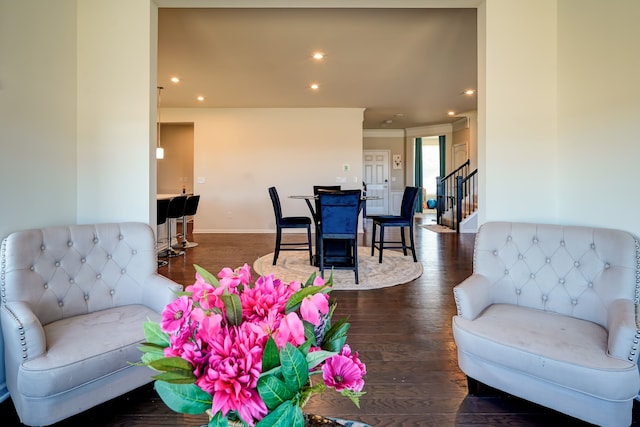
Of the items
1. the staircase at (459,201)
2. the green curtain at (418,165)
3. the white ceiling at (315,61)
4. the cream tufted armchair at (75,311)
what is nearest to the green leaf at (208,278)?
the cream tufted armchair at (75,311)

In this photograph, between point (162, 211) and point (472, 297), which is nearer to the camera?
point (472, 297)

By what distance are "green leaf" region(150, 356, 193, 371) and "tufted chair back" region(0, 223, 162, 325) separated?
5.06 feet

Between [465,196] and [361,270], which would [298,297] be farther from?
[465,196]

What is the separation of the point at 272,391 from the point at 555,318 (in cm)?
176

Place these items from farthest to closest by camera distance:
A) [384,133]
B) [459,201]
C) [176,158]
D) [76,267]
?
[384,133]
[176,158]
[459,201]
[76,267]

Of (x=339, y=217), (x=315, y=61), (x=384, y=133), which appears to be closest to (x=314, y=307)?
(x=339, y=217)

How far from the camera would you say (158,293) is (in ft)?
6.11

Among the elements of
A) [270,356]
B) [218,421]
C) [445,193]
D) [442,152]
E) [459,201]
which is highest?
[442,152]

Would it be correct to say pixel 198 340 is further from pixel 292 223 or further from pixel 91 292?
pixel 292 223

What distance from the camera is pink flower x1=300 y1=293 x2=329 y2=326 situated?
2.07ft

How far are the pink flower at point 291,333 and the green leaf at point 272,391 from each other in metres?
0.06

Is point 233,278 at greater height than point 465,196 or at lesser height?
lesser

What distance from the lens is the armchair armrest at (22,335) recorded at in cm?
131

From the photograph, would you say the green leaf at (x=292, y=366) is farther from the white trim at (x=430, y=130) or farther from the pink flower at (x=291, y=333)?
the white trim at (x=430, y=130)
